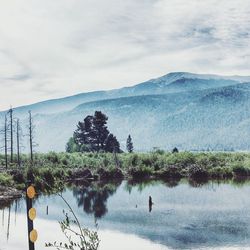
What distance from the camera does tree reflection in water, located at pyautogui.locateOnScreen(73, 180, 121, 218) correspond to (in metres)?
55.1

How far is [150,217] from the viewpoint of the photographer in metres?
48.7

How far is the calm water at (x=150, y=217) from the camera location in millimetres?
37281

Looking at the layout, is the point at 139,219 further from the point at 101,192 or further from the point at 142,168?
the point at 142,168

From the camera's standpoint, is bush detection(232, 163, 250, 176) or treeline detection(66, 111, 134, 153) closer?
bush detection(232, 163, 250, 176)

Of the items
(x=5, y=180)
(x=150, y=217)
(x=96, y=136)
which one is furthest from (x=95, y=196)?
(x=96, y=136)

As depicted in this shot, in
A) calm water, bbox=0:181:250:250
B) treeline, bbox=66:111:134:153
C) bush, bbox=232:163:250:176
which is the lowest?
calm water, bbox=0:181:250:250

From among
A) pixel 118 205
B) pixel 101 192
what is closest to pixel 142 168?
pixel 101 192

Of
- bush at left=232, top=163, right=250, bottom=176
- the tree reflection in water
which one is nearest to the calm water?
the tree reflection in water

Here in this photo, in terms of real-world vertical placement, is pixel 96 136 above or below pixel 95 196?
Answer: above

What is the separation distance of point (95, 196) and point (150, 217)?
60.4 ft

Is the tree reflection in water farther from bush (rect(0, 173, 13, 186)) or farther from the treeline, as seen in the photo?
the treeline

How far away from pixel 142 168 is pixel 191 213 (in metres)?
41.5

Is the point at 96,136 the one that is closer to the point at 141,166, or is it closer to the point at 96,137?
the point at 96,137

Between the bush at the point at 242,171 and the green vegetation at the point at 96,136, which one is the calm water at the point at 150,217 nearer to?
the bush at the point at 242,171
